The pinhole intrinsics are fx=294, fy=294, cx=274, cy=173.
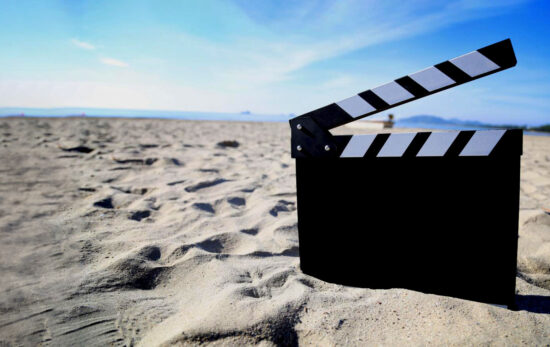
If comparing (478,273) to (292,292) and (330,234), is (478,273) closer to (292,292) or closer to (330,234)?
(330,234)

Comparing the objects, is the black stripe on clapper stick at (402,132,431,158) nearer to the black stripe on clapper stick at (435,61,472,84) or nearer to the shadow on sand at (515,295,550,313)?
the black stripe on clapper stick at (435,61,472,84)

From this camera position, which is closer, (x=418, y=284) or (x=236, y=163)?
(x=418, y=284)

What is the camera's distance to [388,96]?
1.40m

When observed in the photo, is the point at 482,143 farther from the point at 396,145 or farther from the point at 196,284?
the point at 196,284

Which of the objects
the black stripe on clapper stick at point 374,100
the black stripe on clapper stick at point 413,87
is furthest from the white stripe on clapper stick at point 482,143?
the black stripe on clapper stick at point 374,100

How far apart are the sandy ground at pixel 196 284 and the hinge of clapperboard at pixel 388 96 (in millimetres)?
735

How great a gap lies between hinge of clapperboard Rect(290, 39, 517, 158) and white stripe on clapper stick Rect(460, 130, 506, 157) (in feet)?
0.81

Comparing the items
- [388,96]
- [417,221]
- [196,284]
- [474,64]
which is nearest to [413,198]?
[417,221]

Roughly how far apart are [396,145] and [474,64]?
0.46 metres

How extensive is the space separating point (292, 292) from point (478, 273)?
2.82ft

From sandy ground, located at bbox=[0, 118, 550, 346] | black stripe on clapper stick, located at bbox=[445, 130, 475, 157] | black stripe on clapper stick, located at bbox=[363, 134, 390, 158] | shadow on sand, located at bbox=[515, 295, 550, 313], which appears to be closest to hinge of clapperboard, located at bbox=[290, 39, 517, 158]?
black stripe on clapper stick, located at bbox=[363, 134, 390, 158]

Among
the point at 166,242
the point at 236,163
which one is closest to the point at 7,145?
the point at 236,163

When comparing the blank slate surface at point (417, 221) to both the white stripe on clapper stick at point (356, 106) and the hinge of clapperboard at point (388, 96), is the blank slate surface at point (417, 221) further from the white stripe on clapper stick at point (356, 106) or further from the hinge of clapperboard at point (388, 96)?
the white stripe on clapper stick at point (356, 106)

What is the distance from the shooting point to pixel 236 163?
472 cm
